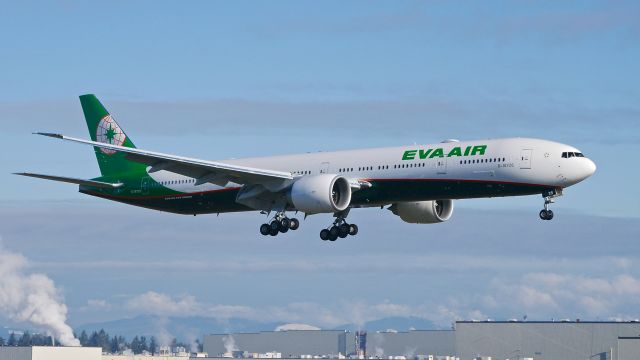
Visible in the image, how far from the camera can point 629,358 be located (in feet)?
387

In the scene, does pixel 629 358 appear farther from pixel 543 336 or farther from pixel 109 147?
pixel 109 147

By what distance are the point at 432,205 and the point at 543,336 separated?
57286mm

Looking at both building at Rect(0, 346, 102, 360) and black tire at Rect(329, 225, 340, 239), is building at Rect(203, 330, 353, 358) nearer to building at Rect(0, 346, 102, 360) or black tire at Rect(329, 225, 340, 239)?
building at Rect(0, 346, 102, 360)

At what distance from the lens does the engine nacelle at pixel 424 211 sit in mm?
84312

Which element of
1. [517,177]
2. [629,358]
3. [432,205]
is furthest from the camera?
[629,358]

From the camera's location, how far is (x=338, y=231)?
81625 mm

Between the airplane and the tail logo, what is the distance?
5.51 feet

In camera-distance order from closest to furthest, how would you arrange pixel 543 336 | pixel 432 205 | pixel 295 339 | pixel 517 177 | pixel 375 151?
pixel 517 177, pixel 375 151, pixel 432 205, pixel 543 336, pixel 295 339

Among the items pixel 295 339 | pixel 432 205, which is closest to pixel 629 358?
pixel 432 205

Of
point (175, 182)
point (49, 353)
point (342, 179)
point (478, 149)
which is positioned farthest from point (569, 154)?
point (49, 353)

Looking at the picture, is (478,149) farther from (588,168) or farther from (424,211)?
(424,211)

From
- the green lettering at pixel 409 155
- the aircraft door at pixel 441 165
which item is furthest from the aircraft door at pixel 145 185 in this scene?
the aircraft door at pixel 441 165

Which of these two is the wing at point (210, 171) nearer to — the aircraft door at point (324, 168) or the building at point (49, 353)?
the aircraft door at point (324, 168)

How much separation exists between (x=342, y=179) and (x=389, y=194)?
3202 mm
